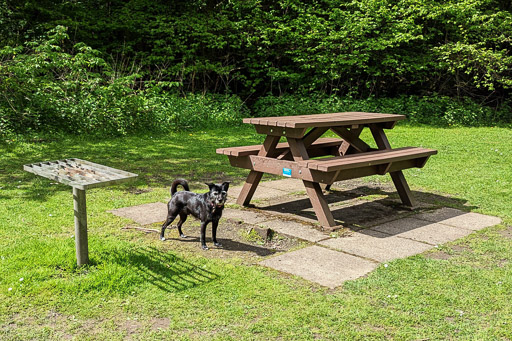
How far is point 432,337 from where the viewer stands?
334 centimetres

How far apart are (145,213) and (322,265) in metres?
2.42

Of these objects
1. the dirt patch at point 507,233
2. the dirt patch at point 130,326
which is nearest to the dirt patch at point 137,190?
the dirt patch at point 130,326

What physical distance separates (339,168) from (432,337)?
2.41 meters

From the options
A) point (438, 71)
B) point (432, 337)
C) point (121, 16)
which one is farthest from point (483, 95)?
point (432, 337)

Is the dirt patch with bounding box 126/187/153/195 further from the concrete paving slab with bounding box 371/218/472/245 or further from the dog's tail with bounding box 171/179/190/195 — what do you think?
the concrete paving slab with bounding box 371/218/472/245

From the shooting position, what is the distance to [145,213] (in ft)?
20.1

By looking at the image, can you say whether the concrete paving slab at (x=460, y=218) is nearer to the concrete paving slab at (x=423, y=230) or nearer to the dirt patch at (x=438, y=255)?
the concrete paving slab at (x=423, y=230)

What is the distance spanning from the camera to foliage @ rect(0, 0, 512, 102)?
16.3 meters

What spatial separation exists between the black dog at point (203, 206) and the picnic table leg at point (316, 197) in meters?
1.28

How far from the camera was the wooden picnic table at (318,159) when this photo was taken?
18.7 feet

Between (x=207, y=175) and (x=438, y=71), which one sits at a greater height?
(x=438, y=71)

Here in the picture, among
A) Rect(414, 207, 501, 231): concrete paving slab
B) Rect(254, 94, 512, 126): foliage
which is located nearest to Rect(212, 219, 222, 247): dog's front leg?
Rect(414, 207, 501, 231): concrete paving slab

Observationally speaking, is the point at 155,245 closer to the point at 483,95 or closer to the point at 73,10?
the point at 73,10

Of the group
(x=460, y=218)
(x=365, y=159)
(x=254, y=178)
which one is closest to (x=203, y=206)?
(x=254, y=178)
